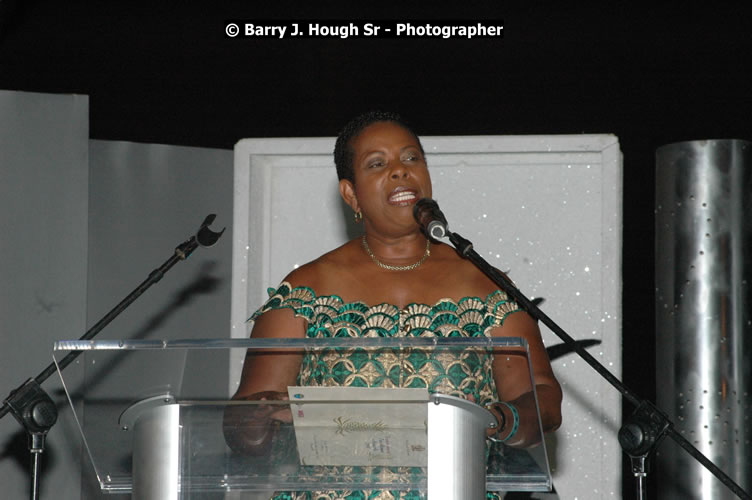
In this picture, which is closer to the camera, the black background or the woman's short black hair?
the woman's short black hair

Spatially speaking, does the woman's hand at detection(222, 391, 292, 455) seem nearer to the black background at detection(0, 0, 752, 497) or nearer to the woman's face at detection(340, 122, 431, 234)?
the woman's face at detection(340, 122, 431, 234)

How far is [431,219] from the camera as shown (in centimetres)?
224

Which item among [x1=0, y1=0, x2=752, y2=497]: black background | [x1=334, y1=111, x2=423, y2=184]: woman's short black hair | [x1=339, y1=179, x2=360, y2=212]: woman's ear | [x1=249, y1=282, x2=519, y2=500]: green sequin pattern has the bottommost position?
[x1=249, y1=282, x2=519, y2=500]: green sequin pattern

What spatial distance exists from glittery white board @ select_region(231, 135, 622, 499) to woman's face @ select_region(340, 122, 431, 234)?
1.26 metres

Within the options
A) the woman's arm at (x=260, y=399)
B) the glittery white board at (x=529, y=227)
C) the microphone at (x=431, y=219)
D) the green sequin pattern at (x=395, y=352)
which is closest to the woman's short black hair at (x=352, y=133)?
the green sequin pattern at (x=395, y=352)

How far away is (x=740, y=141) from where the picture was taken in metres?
3.61

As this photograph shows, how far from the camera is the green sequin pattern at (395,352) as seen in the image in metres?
1.82

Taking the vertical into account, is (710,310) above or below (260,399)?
above

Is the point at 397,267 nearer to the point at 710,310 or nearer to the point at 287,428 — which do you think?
the point at 287,428

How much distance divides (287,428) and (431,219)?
618 millimetres

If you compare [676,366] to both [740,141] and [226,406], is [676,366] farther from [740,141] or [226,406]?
[226,406]

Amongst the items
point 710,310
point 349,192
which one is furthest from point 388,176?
point 710,310

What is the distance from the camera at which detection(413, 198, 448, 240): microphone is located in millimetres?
2170

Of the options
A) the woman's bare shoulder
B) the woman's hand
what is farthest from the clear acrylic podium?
the woman's bare shoulder
